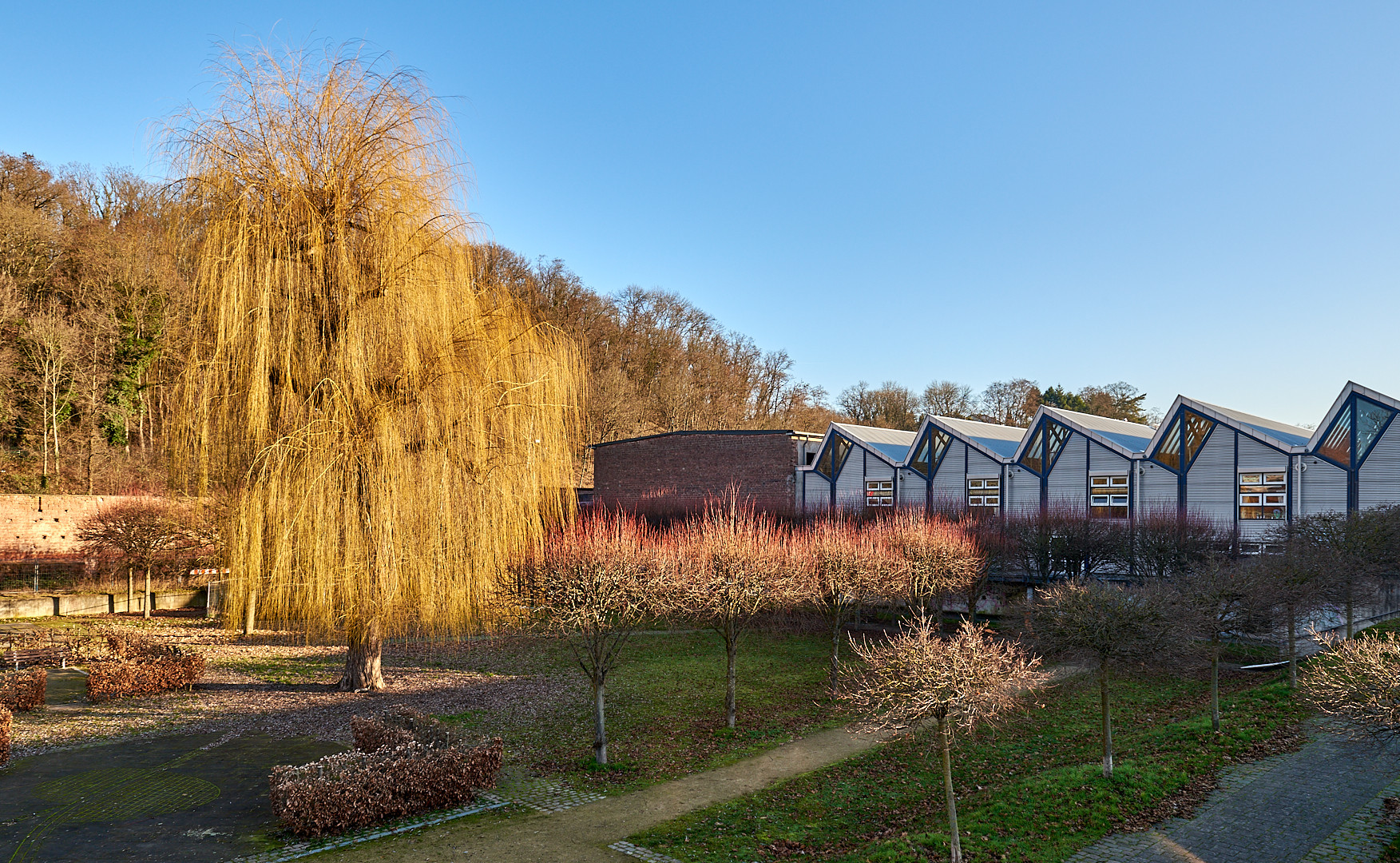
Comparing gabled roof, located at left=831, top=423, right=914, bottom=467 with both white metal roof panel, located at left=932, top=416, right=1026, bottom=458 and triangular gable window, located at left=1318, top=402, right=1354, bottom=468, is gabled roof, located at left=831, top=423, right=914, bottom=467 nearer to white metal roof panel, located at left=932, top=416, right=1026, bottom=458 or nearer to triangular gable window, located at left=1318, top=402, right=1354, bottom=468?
white metal roof panel, located at left=932, top=416, right=1026, bottom=458

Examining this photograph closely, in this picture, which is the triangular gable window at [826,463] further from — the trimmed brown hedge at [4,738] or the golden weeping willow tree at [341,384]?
the trimmed brown hedge at [4,738]

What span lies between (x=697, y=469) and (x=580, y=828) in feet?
103

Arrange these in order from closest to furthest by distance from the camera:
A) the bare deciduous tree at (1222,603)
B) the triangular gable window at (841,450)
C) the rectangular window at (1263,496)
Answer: the bare deciduous tree at (1222,603)
the rectangular window at (1263,496)
the triangular gable window at (841,450)

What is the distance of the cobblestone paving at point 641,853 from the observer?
8495 millimetres

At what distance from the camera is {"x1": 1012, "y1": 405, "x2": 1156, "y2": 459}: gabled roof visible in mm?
30403

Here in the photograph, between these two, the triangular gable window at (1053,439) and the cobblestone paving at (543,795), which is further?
the triangular gable window at (1053,439)

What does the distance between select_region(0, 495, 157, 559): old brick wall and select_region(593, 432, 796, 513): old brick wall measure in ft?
71.4

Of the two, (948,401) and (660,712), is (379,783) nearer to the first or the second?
(660,712)

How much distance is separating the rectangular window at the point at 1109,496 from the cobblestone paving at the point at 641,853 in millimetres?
26231

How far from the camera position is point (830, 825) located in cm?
978

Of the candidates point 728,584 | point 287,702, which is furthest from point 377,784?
point 728,584

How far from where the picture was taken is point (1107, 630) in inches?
449

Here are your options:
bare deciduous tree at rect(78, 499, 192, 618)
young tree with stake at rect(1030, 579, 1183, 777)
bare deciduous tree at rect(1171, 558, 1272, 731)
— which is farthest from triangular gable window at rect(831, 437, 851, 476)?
bare deciduous tree at rect(78, 499, 192, 618)

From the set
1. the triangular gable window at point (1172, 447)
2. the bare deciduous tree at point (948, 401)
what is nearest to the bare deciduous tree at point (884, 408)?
the bare deciduous tree at point (948, 401)
